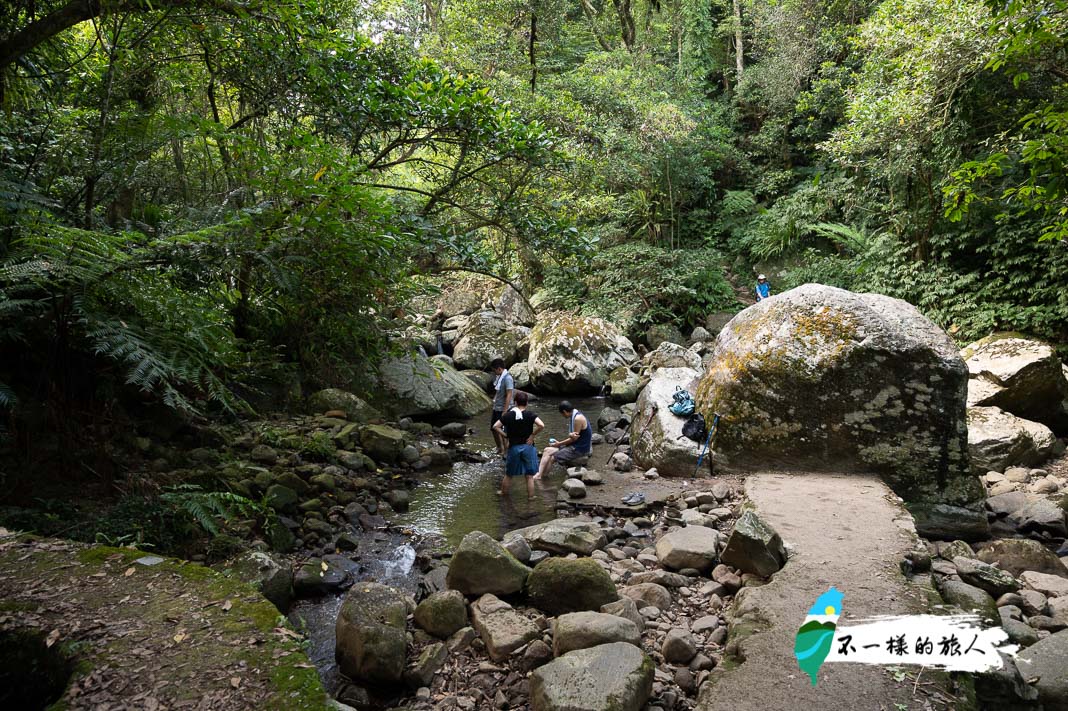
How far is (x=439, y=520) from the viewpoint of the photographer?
21.4 feet

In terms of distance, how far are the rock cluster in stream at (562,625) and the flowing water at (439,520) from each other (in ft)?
1.51

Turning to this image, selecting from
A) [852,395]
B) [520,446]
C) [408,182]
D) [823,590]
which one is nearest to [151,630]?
[823,590]

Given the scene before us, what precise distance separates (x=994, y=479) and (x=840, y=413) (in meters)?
2.90

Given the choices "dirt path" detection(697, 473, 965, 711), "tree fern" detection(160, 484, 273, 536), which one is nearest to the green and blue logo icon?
"dirt path" detection(697, 473, 965, 711)

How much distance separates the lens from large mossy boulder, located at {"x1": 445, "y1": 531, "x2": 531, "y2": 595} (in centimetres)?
445

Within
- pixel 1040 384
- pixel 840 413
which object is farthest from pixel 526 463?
pixel 1040 384

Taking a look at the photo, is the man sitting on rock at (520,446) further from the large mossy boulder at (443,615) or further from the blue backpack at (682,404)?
the large mossy boulder at (443,615)

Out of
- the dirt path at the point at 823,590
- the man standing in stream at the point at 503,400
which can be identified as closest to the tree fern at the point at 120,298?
the dirt path at the point at 823,590

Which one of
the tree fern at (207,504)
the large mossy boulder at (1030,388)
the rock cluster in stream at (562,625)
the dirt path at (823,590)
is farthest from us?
the large mossy boulder at (1030,388)

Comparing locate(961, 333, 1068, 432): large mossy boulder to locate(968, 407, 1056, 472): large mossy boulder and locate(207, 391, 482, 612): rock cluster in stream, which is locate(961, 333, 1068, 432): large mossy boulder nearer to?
locate(968, 407, 1056, 472): large mossy boulder

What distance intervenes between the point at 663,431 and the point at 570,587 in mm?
3951

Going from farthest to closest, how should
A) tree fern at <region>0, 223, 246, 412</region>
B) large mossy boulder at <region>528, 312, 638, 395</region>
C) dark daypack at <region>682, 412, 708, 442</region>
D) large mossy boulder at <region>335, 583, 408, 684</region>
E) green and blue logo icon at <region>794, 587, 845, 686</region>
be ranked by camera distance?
large mossy boulder at <region>528, 312, 638, 395</region> → dark daypack at <region>682, 412, 708, 442</region> → tree fern at <region>0, 223, 246, 412</region> → large mossy boulder at <region>335, 583, 408, 684</region> → green and blue logo icon at <region>794, 587, 845, 686</region>

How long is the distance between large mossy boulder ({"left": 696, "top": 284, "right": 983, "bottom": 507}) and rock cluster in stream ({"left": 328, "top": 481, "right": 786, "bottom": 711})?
212 cm

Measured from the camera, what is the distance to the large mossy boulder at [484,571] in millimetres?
4445
